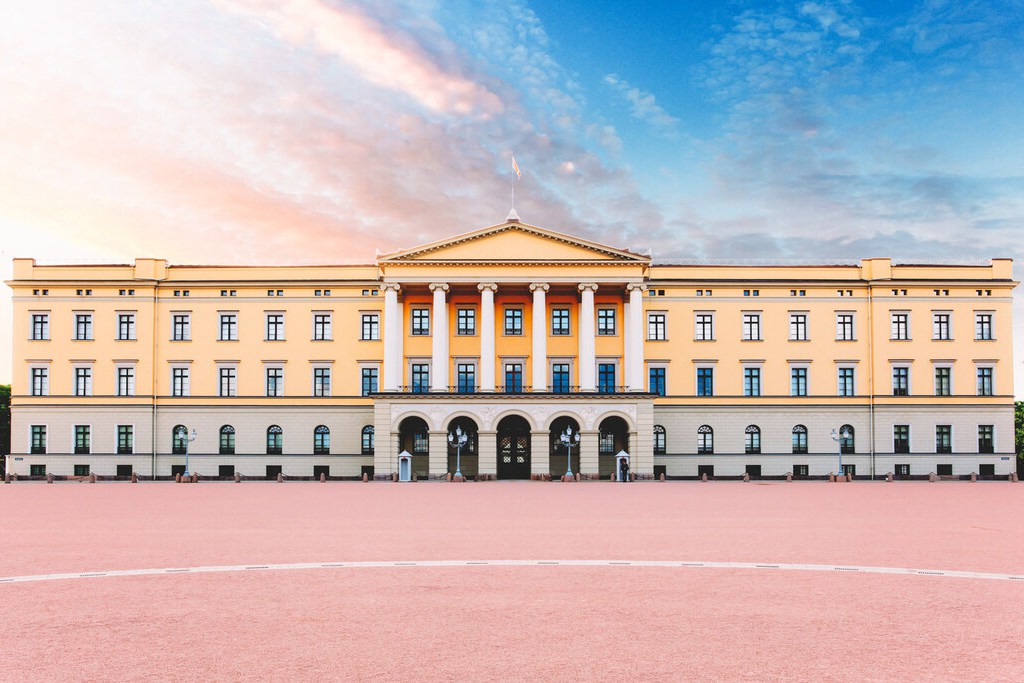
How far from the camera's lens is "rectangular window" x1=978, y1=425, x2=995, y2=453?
6994 centimetres

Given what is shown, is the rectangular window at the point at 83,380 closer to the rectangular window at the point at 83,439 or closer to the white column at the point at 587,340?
the rectangular window at the point at 83,439

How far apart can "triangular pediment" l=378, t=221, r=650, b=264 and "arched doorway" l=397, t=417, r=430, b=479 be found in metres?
11.7

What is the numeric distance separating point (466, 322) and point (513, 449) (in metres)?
9.74

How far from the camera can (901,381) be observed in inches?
2763

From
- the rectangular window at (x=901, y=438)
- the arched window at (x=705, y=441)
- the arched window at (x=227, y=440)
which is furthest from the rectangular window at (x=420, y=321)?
the rectangular window at (x=901, y=438)

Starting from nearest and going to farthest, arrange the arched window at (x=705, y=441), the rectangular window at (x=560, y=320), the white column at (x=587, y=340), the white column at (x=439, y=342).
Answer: the white column at (x=439, y=342) < the white column at (x=587, y=340) < the rectangular window at (x=560, y=320) < the arched window at (x=705, y=441)

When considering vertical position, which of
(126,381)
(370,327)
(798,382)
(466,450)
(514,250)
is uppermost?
(514,250)

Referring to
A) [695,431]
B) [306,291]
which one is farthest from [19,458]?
[695,431]

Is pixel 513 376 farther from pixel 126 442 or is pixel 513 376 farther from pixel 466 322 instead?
pixel 126 442

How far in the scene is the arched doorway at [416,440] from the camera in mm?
68000

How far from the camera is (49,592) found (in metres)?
15.5

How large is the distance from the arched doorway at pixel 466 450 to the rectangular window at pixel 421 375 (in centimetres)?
371

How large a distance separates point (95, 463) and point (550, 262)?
118 feet

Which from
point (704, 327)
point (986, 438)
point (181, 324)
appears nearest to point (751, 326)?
point (704, 327)
